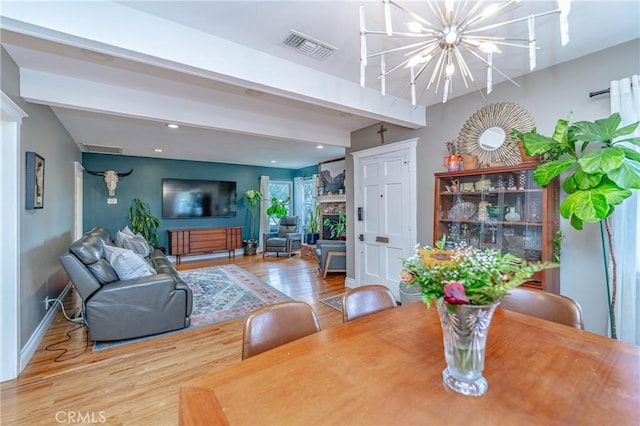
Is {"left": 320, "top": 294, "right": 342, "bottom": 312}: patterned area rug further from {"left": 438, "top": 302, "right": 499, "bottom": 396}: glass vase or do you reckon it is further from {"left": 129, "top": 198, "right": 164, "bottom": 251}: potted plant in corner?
{"left": 129, "top": 198, "right": 164, "bottom": 251}: potted plant in corner

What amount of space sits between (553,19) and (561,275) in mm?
2025

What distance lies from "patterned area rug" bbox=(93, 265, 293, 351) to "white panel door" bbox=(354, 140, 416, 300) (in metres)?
1.38

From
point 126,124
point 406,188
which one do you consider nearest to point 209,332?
point 406,188

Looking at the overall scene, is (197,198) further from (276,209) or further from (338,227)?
(338,227)

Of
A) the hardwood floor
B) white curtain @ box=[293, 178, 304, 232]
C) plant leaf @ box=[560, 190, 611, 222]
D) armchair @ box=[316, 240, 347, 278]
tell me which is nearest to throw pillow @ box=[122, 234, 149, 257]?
the hardwood floor

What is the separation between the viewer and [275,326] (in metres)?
1.38

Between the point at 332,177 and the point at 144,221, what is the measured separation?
4.52 meters

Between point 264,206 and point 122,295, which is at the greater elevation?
point 264,206

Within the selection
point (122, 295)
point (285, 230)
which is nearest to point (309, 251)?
point (285, 230)

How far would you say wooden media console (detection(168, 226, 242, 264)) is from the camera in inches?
259

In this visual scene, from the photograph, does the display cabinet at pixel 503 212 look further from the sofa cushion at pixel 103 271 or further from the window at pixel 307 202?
the window at pixel 307 202

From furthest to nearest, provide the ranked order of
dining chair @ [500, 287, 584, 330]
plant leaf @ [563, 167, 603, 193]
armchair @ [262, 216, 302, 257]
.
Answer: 1. armchair @ [262, 216, 302, 257]
2. plant leaf @ [563, 167, 603, 193]
3. dining chair @ [500, 287, 584, 330]

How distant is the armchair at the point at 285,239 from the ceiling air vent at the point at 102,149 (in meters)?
3.81

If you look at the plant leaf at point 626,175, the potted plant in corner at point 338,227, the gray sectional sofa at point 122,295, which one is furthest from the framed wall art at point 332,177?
the plant leaf at point 626,175
